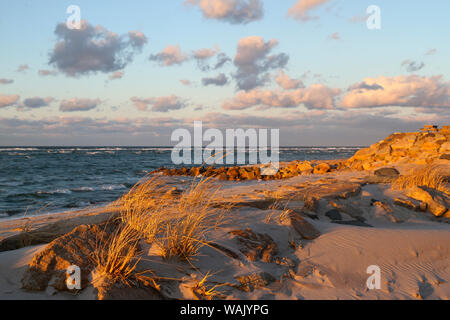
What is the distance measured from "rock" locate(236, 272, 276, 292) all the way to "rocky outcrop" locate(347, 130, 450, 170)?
12.9 m

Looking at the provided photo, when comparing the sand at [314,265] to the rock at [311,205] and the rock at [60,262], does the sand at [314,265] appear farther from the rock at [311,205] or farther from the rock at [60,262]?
the rock at [311,205]

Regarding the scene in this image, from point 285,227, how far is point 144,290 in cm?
230

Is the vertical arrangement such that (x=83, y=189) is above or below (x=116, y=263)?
below

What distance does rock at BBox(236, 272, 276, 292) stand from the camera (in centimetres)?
301

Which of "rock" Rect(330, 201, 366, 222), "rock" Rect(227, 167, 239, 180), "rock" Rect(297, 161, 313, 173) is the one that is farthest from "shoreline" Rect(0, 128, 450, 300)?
"rock" Rect(297, 161, 313, 173)

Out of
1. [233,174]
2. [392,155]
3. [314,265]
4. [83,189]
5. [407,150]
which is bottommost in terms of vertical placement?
[83,189]

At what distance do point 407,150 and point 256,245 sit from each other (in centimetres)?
1443

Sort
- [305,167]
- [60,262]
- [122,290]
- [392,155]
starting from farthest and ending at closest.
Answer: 1. [305,167]
2. [392,155]
3. [60,262]
4. [122,290]

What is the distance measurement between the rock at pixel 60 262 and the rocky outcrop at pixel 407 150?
1412 cm

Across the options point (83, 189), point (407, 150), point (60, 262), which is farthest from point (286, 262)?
point (407, 150)

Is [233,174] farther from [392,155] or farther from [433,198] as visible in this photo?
[433,198]

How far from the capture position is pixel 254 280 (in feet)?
10.2
